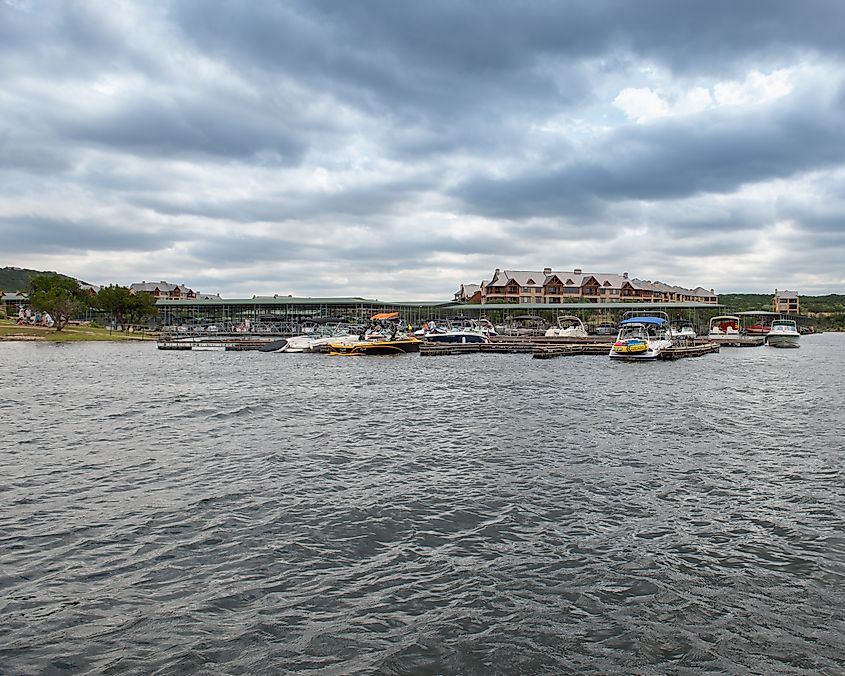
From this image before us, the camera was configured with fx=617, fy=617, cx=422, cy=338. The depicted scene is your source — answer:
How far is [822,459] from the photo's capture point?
16.0m

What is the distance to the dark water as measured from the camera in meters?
7.02

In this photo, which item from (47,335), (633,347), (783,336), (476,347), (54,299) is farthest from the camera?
(54,299)

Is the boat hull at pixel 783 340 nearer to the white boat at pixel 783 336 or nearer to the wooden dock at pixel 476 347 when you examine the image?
the white boat at pixel 783 336

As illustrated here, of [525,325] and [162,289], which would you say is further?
[162,289]

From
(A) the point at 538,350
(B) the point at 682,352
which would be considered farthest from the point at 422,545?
(B) the point at 682,352

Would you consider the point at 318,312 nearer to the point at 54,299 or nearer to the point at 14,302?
the point at 54,299

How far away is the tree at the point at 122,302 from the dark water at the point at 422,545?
326 feet

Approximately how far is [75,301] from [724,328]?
119 m

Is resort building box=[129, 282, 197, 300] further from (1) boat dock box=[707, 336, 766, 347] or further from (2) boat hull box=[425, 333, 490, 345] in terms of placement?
(1) boat dock box=[707, 336, 766, 347]

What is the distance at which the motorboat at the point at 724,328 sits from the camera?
9488 cm

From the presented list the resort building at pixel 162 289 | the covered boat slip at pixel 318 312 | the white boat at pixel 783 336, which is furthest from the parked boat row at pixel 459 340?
the resort building at pixel 162 289

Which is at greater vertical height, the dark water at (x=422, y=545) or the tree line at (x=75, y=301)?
the tree line at (x=75, y=301)

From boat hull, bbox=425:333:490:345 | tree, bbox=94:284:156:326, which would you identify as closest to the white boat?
boat hull, bbox=425:333:490:345

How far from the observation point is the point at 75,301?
115 meters
